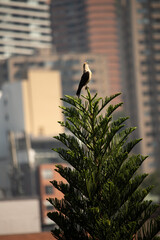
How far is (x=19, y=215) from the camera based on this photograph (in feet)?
263

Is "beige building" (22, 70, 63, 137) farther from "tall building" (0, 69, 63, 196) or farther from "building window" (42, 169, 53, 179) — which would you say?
"building window" (42, 169, 53, 179)

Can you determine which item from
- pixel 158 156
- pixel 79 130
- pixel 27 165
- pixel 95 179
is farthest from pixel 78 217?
pixel 158 156

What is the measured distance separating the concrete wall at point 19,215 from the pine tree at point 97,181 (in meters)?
60.7

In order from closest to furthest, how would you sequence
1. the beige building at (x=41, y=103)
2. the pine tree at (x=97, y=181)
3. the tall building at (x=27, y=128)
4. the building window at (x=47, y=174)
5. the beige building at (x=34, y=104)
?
the pine tree at (x=97, y=181) → the building window at (x=47, y=174) → the tall building at (x=27, y=128) → the beige building at (x=34, y=104) → the beige building at (x=41, y=103)

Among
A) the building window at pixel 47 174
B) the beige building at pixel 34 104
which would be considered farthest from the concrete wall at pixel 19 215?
the beige building at pixel 34 104

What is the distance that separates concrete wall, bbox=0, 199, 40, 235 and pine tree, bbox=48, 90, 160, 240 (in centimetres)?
6071

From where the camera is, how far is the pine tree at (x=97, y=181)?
63.6 ft

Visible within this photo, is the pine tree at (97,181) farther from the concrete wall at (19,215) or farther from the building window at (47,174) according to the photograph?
the building window at (47,174)

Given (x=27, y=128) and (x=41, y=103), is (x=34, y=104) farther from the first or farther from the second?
(x=27, y=128)

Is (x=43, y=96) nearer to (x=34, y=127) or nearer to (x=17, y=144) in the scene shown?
(x=34, y=127)

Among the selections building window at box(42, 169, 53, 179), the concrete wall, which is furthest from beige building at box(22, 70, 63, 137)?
the concrete wall

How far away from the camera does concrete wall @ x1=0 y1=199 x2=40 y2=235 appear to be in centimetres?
8044

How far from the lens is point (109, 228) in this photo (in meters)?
18.9

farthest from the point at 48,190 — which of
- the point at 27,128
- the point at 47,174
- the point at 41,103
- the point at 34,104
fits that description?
the point at 41,103
